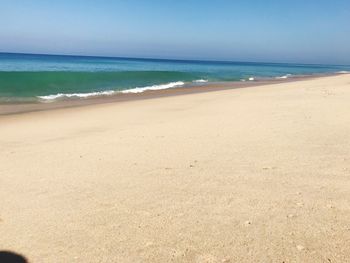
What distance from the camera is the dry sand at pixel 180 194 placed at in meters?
2.85

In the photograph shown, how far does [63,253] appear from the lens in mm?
2809

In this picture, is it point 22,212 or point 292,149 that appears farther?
point 292,149

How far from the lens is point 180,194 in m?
3.82

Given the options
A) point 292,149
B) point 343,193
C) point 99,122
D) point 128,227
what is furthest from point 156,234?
point 99,122

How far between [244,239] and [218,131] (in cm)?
396

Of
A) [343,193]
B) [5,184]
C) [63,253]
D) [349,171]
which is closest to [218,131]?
[349,171]

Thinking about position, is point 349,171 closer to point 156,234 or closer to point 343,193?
point 343,193

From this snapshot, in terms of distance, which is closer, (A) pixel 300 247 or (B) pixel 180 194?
(A) pixel 300 247

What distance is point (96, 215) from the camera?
3.41 m

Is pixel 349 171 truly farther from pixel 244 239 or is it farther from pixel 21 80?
pixel 21 80

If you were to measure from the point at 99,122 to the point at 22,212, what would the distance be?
17.4 feet

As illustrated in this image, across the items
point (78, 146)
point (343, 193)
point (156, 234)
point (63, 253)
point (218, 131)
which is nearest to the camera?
point (63, 253)

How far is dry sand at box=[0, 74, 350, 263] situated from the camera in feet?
9.36

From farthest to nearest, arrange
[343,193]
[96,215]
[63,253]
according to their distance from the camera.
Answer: [343,193]
[96,215]
[63,253]
